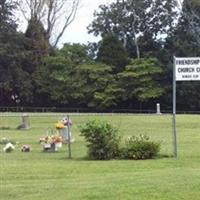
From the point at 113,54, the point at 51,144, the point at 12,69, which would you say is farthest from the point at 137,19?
the point at 51,144

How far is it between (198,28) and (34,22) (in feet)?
66.9

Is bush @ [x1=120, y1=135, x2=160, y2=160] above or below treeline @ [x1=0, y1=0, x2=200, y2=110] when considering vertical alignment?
below

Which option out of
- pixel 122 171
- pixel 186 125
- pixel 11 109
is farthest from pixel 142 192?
pixel 11 109

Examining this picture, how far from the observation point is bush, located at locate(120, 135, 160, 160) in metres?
18.3

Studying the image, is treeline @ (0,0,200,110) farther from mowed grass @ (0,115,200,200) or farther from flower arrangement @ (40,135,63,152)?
mowed grass @ (0,115,200,200)

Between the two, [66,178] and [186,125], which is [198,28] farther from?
[66,178]

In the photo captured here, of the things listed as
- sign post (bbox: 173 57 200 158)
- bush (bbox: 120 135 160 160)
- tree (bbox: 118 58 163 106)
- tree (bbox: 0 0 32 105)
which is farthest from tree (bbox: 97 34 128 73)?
sign post (bbox: 173 57 200 158)

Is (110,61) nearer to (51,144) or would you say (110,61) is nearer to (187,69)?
(51,144)

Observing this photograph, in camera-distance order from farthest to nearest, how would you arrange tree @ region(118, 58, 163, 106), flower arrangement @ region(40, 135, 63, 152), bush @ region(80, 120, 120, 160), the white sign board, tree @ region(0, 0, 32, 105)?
tree @ region(0, 0, 32, 105) < tree @ region(118, 58, 163, 106) < flower arrangement @ region(40, 135, 63, 152) < bush @ region(80, 120, 120, 160) < the white sign board

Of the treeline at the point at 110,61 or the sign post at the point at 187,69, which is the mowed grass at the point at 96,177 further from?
the treeline at the point at 110,61

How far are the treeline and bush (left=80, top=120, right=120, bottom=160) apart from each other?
5345 cm

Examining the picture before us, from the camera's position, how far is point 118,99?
7506cm

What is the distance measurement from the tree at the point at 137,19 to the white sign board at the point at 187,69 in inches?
2600

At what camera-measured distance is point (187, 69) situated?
1738cm
